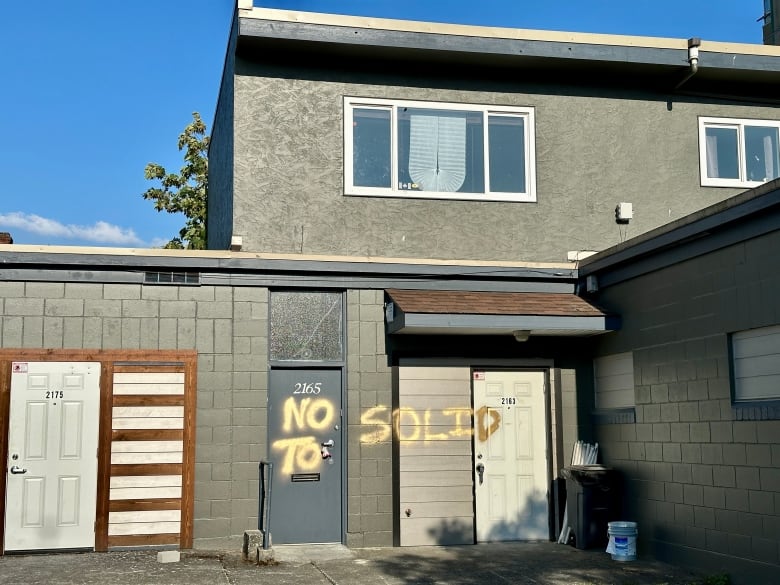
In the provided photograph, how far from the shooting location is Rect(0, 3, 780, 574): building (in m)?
11.3

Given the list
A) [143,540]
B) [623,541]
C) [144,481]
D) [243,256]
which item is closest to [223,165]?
[243,256]

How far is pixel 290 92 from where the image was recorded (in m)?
12.5

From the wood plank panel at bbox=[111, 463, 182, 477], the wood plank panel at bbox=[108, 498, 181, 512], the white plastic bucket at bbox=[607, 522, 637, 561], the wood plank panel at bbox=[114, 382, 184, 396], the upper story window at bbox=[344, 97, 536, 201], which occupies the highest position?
the upper story window at bbox=[344, 97, 536, 201]

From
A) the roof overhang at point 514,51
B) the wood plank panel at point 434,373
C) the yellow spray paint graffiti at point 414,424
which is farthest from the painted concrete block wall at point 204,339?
the roof overhang at point 514,51

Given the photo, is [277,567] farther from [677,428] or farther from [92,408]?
[677,428]

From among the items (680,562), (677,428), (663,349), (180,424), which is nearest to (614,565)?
(680,562)

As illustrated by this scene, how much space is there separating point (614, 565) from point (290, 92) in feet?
23.7

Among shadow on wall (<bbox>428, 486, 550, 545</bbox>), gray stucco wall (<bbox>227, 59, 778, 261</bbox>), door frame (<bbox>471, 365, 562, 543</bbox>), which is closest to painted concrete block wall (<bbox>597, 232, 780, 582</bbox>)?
door frame (<bbox>471, 365, 562, 543</bbox>)

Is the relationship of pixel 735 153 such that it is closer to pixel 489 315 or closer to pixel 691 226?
pixel 691 226

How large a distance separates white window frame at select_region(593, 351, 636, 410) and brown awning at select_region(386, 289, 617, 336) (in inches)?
18.5

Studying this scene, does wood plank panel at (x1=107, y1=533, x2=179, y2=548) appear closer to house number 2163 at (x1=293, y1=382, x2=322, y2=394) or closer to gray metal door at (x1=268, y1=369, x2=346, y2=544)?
gray metal door at (x1=268, y1=369, x2=346, y2=544)

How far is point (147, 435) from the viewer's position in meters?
11.3

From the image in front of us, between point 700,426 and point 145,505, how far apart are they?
6480 millimetres

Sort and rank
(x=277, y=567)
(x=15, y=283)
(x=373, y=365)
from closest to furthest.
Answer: (x=277, y=567) → (x=15, y=283) → (x=373, y=365)
